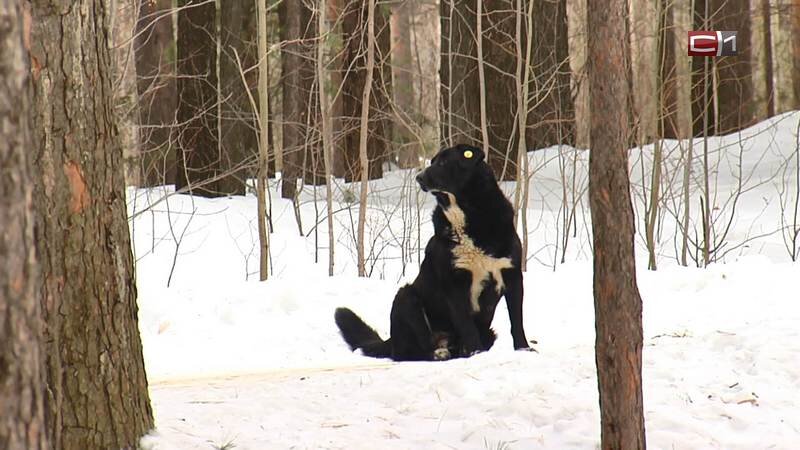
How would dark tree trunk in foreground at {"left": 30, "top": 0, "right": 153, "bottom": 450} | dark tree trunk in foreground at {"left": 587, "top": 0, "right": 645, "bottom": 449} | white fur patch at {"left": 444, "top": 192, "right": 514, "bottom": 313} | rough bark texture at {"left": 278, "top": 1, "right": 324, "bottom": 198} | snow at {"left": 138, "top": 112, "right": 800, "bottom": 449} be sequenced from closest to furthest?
dark tree trunk in foreground at {"left": 30, "top": 0, "right": 153, "bottom": 450}
dark tree trunk in foreground at {"left": 587, "top": 0, "right": 645, "bottom": 449}
snow at {"left": 138, "top": 112, "right": 800, "bottom": 449}
white fur patch at {"left": 444, "top": 192, "right": 514, "bottom": 313}
rough bark texture at {"left": 278, "top": 1, "right": 324, "bottom": 198}

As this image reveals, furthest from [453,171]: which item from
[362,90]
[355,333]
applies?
[362,90]

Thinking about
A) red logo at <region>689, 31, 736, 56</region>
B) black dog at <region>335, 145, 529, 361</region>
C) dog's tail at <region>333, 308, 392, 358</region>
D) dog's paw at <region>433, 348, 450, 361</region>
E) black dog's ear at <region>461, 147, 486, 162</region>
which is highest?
red logo at <region>689, 31, 736, 56</region>

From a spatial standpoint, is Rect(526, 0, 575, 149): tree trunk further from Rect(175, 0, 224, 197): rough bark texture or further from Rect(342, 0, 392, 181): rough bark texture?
Rect(175, 0, 224, 197): rough bark texture

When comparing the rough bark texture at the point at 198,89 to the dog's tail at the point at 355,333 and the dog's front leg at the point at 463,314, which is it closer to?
the dog's tail at the point at 355,333

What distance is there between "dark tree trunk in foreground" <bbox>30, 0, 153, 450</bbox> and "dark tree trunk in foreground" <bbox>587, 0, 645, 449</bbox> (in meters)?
1.66

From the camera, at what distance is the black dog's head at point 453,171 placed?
737 cm

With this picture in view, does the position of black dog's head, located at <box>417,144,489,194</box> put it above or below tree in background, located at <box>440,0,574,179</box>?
below

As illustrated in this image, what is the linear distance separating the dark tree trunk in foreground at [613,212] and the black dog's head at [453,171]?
322 cm

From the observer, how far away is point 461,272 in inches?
286

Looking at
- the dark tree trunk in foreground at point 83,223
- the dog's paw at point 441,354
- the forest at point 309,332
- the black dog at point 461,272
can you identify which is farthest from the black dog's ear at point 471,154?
the dark tree trunk in foreground at point 83,223

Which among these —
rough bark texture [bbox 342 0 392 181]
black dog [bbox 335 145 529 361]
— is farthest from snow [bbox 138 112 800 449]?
rough bark texture [bbox 342 0 392 181]

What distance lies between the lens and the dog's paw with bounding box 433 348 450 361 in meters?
7.36

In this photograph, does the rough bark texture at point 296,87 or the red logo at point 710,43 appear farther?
the rough bark texture at point 296,87

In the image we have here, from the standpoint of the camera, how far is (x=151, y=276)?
11.9 metres
